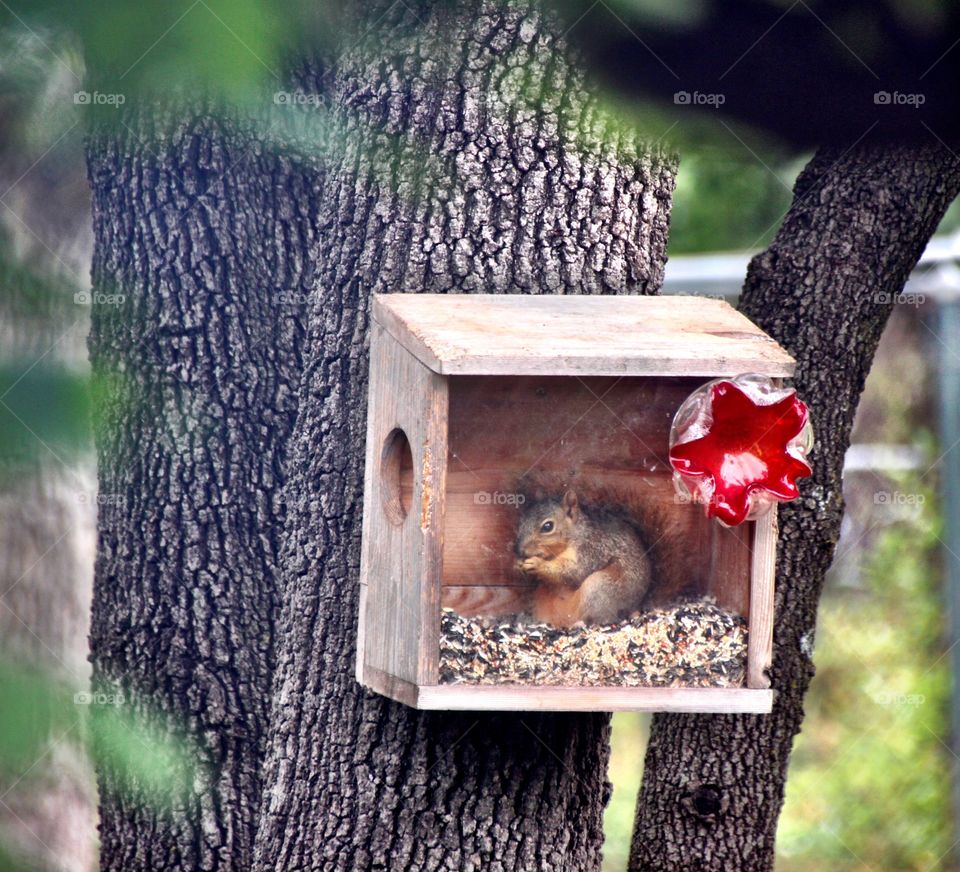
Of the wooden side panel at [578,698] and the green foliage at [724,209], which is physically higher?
the green foliage at [724,209]

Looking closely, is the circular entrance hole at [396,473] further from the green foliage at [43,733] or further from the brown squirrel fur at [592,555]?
the green foliage at [43,733]

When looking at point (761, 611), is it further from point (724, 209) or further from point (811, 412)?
point (724, 209)

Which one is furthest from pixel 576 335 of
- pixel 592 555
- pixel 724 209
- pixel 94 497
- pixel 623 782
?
pixel 724 209

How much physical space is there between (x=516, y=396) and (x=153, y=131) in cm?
141

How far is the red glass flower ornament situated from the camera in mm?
1578

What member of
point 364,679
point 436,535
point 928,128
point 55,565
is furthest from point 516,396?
point 55,565

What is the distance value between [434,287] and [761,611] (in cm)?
77

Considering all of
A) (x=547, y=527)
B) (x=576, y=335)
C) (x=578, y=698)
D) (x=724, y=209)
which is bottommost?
(x=578, y=698)

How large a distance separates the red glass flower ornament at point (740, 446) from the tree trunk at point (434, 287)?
497 millimetres

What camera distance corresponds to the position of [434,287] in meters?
1.98

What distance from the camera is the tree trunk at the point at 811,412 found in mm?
2719

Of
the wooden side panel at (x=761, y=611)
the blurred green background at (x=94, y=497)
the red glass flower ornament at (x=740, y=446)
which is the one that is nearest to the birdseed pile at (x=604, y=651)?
the wooden side panel at (x=761, y=611)

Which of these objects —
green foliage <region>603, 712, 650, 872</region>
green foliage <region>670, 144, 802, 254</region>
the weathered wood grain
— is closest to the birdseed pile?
the weathered wood grain

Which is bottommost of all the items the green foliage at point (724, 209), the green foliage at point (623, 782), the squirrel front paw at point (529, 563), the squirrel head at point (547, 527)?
the green foliage at point (623, 782)
